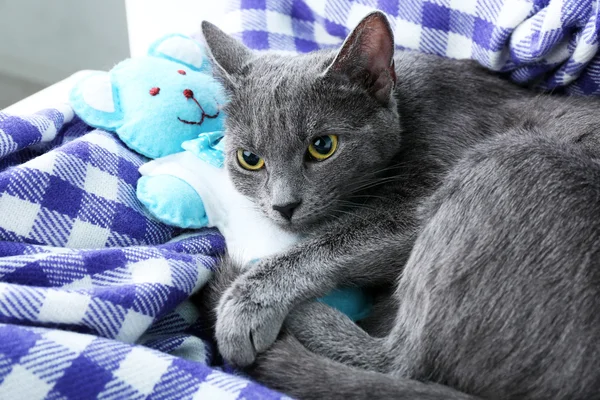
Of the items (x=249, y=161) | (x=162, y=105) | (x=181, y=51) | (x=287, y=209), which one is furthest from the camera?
(x=181, y=51)

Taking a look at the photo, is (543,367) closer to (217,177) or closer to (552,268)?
(552,268)

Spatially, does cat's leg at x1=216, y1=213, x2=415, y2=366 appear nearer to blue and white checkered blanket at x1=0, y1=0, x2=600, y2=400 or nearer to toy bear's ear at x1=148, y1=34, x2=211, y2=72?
blue and white checkered blanket at x1=0, y1=0, x2=600, y2=400

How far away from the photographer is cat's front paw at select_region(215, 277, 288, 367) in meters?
1.23

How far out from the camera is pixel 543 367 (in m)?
0.99

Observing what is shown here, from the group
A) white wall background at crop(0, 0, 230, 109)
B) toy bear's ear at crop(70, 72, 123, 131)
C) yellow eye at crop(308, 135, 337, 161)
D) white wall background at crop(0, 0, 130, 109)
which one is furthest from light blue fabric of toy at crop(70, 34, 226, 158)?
white wall background at crop(0, 0, 130, 109)

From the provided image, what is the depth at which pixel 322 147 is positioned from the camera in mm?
1386

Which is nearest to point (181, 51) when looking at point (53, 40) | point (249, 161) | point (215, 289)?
point (249, 161)

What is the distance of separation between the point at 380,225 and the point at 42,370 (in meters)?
0.77

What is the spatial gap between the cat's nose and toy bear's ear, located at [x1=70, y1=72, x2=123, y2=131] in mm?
620

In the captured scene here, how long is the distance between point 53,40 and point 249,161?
1.90 m

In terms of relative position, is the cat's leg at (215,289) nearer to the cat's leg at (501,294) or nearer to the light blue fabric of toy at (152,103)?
the cat's leg at (501,294)

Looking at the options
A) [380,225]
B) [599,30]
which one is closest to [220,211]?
[380,225]

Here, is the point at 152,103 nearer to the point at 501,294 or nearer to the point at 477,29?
the point at 477,29

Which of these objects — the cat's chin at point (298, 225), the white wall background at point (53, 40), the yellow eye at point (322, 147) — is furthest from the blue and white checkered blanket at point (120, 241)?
the white wall background at point (53, 40)
